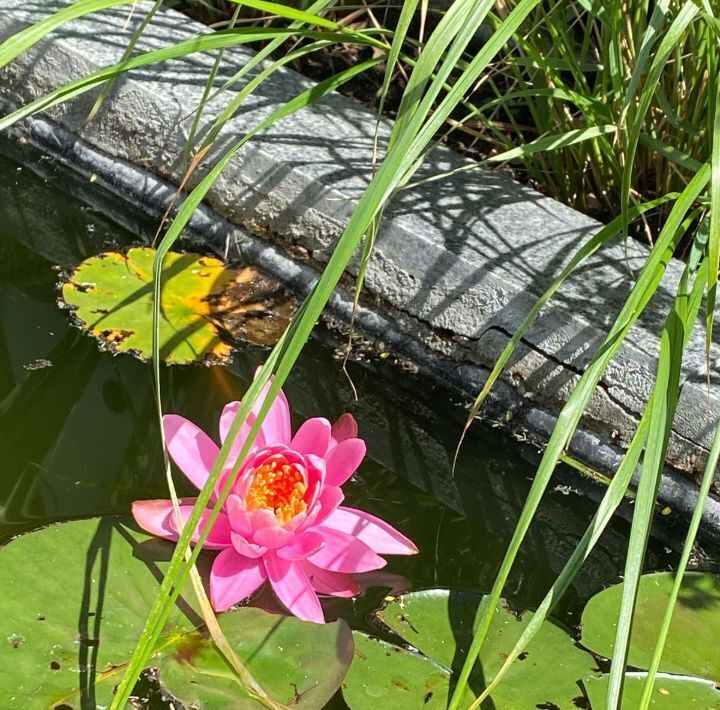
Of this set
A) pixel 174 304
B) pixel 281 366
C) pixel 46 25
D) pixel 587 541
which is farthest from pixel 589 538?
pixel 174 304

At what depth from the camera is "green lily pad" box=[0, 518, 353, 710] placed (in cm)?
94

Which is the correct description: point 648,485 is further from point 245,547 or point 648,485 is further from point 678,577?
point 245,547

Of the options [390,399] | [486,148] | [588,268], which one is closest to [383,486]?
[390,399]

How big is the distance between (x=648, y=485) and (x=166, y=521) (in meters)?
0.54

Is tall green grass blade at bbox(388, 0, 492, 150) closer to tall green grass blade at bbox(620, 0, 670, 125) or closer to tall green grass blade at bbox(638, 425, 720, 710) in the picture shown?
tall green grass blade at bbox(620, 0, 670, 125)

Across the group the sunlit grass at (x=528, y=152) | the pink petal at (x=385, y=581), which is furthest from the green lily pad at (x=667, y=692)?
the pink petal at (x=385, y=581)

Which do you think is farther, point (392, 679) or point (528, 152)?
point (528, 152)

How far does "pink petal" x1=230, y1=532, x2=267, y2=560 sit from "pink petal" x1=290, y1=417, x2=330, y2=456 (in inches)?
5.4

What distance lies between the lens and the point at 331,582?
3.64 feet

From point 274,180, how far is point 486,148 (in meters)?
0.54

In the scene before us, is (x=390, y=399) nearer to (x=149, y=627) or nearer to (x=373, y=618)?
(x=373, y=618)

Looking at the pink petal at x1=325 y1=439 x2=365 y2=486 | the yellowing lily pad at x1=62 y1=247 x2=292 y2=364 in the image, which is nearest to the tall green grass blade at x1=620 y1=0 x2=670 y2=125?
the pink petal at x1=325 y1=439 x2=365 y2=486

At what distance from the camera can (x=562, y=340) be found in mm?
1343

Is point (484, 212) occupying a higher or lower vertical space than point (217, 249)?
higher
